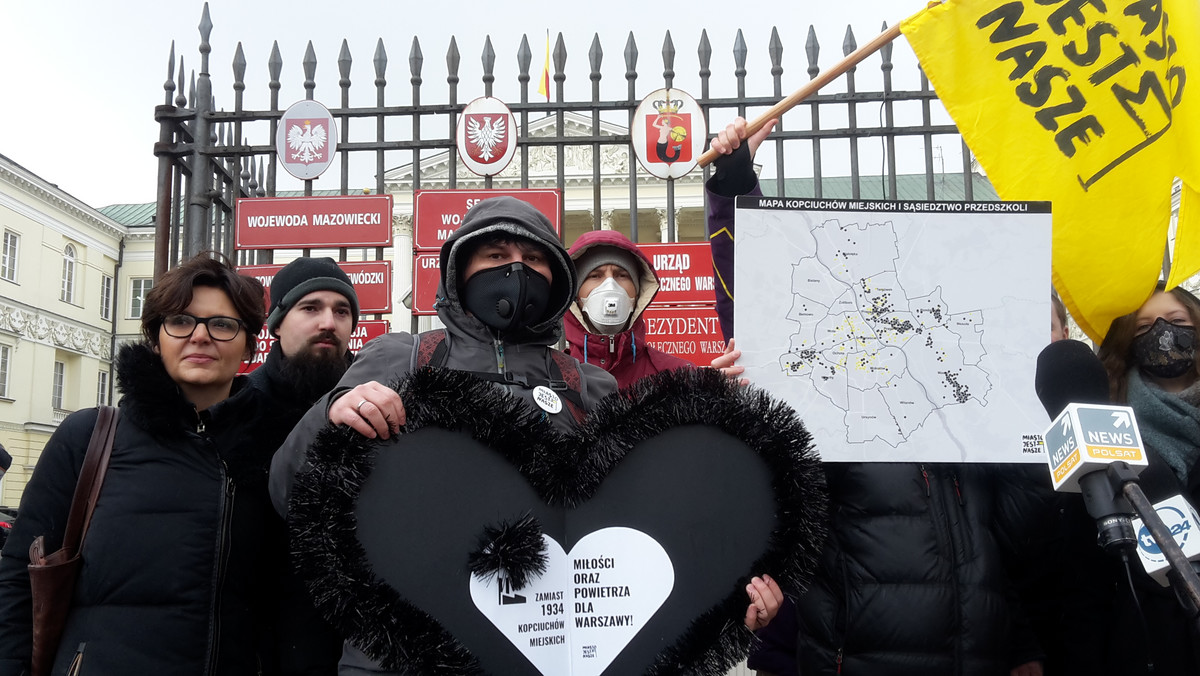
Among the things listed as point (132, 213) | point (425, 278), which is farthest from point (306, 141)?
point (132, 213)

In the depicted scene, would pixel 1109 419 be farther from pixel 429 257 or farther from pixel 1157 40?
pixel 429 257

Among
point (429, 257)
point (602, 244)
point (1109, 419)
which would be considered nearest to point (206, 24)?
point (429, 257)

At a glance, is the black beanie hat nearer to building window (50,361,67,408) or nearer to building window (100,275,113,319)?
building window (50,361,67,408)

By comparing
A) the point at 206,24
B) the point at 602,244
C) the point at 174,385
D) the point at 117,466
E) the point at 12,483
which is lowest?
the point at 12,483

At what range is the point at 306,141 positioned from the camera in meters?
6.61

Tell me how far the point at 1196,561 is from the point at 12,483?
34.8 m

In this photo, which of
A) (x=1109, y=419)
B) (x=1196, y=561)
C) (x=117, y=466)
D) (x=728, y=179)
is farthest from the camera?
(x=728, y=179)

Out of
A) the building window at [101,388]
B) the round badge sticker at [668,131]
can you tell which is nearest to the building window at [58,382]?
the building window at [101,388]

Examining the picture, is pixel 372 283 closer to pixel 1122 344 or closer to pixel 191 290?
pixel 191 290

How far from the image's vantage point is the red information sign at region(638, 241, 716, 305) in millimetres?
6680

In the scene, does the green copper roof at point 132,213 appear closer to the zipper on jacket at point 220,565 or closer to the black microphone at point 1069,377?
the zipper on jacket at point 220,565

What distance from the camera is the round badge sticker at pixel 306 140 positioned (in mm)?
6590

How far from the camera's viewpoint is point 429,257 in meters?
6.76

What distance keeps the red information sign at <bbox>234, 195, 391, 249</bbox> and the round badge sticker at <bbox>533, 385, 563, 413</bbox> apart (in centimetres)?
504
